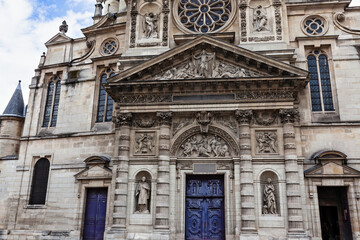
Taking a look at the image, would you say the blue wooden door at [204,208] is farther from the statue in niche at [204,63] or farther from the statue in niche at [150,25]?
the statue in niche at [150,25]

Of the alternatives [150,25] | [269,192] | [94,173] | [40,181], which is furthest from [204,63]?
[40,181]

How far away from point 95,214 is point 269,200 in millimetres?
9129

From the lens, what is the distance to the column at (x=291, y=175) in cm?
1437

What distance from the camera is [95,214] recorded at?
58.3 feet

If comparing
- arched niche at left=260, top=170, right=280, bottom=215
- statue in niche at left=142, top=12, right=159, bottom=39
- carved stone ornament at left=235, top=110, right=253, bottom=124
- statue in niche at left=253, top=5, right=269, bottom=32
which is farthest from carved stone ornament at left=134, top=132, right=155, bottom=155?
statue in niche at left=253, top=5, right=269, bottom=32

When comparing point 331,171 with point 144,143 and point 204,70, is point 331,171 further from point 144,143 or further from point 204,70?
point 144,143

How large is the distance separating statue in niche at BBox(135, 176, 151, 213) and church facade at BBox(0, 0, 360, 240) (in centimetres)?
5

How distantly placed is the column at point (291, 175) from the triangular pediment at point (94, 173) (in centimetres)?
896

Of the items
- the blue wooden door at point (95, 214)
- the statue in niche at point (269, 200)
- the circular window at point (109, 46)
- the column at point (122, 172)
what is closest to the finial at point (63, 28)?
the circular window at point (109, 46)

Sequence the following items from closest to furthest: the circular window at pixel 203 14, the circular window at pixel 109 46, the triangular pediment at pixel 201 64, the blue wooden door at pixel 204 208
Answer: the blue wooden door at pixel 204 208, the triangular pediment at pixel 201 64, the circular window at pixel 203 14, the circular window at pixel 109 46

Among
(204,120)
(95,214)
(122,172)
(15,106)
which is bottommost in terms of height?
(95,214)

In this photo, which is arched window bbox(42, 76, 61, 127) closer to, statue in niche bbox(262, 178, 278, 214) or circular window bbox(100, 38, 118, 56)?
circular window bbox(100, 38, 118, 56)

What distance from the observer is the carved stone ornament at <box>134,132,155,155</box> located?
16.4 meters

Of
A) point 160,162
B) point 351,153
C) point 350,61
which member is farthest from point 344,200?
point 160,162
